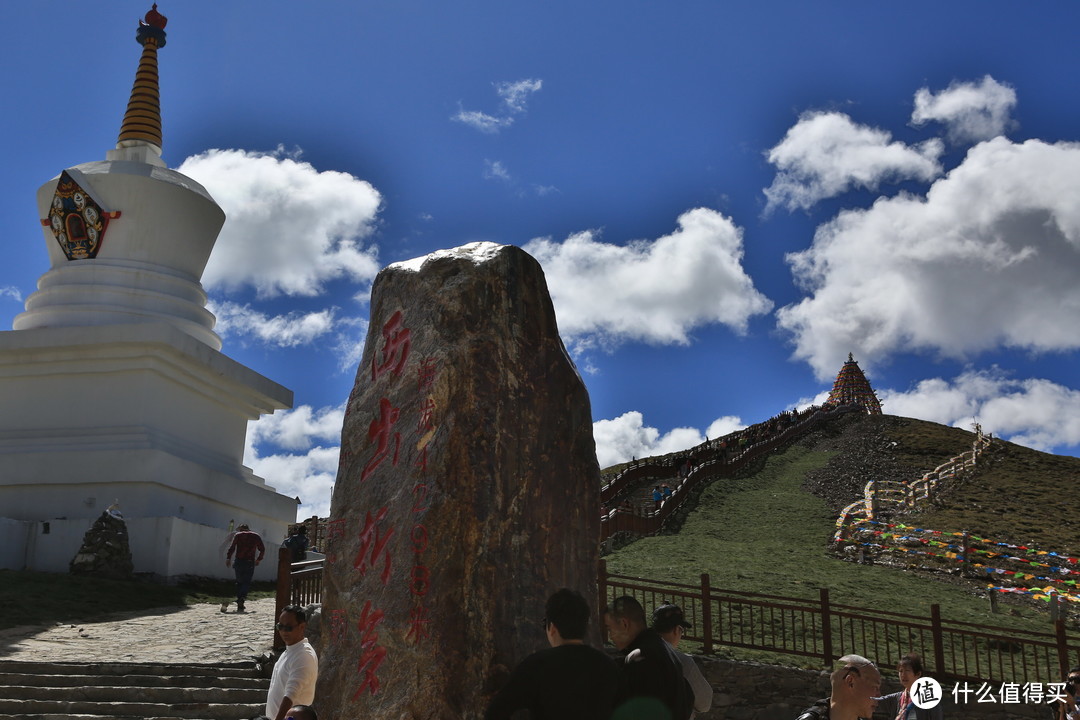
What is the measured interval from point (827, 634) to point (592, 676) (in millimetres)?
10000

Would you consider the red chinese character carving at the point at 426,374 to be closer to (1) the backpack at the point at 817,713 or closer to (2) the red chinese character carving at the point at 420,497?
(2) the red chinese character carving at the point at 420,497

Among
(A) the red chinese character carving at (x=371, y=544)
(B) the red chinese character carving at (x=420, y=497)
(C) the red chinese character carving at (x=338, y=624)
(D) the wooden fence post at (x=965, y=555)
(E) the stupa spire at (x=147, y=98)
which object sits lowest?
(C) the red chinese character carving at (x=338, y=624)

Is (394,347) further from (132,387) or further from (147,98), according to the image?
(147,98)

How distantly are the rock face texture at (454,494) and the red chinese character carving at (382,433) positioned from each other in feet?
0.04

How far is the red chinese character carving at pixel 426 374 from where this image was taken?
5938 mm

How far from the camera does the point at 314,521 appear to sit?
24609 millimetres

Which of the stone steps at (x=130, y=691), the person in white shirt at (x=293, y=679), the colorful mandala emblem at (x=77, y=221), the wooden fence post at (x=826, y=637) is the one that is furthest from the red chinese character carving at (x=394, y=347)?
the colorful mandala emblem at (x=77, y=221)

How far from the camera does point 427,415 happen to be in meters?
5.88

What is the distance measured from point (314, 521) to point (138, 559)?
282 inches

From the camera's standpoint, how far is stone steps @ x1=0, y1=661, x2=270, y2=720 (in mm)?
10031

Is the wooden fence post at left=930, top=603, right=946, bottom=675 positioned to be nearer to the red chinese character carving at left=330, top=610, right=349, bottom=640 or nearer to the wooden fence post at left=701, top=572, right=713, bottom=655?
the wooden fence post at left=701, top=572, right=713, bottom=655

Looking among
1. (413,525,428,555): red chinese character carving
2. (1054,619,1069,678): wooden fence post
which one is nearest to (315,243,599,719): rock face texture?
(413,525,428,555): red chinese character carving

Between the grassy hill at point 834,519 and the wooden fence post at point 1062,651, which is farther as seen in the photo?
the grassy hill at point 834,519

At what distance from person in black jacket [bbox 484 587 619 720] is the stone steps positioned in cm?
661
